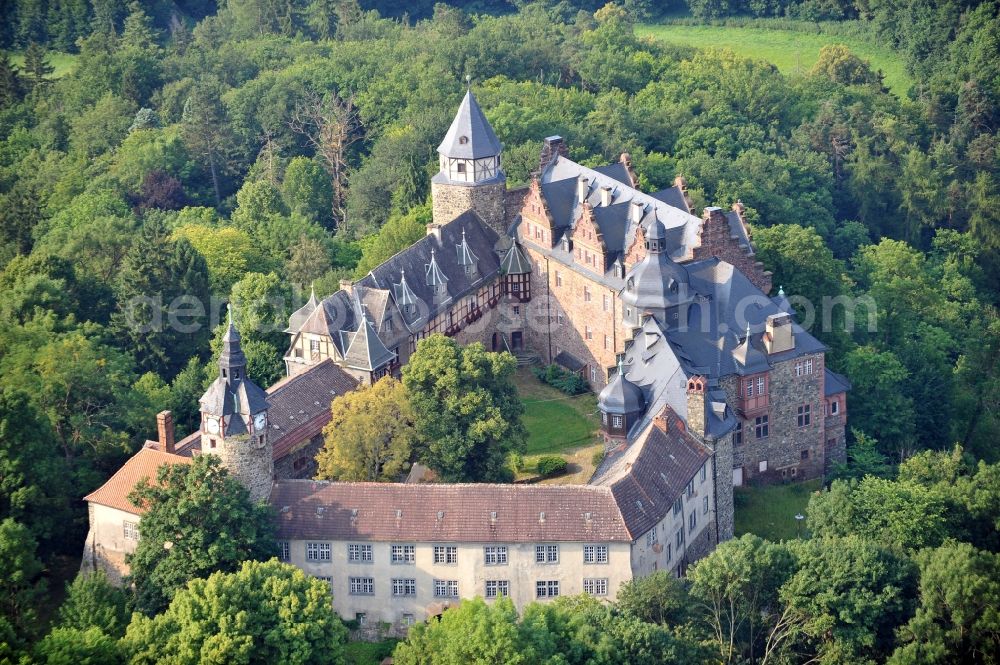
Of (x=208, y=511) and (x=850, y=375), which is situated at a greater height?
(x=208, y=511)

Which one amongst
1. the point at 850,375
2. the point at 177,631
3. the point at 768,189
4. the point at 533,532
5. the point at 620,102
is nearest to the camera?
the point at 177,631

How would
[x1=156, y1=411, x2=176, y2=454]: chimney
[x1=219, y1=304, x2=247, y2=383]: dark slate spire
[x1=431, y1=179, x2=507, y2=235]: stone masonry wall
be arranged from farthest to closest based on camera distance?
1. [x1=431, y1=179, x2=507, y2=235]: stone masonry wall
2. [x1=156, y1=411, x2=176, y2=454]: chimney
3. [x1=219, y1=304, x2=247, y2=383]: dark slate spire

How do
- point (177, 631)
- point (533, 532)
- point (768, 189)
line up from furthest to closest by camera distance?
1. point (768, 189)
2. point (533, 532)
3. point (177, 631)

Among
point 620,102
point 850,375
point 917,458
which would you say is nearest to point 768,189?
point 620,102

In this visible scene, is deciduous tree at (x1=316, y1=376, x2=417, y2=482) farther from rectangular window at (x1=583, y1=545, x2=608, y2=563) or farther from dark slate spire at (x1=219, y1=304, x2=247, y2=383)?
rectangular window at (x1=583, y1=545, x2=608, y2=563)

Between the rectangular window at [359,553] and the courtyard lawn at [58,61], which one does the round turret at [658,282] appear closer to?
the rectangular window at [359,553]

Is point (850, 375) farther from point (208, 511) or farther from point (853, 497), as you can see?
point (208, 511)

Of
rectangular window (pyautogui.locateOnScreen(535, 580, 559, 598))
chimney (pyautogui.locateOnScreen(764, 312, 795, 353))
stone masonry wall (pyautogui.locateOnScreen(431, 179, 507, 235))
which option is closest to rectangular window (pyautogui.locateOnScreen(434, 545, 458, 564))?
rectangular window (pyautogui.locateOnScreen(535, 580, 559, 598))
